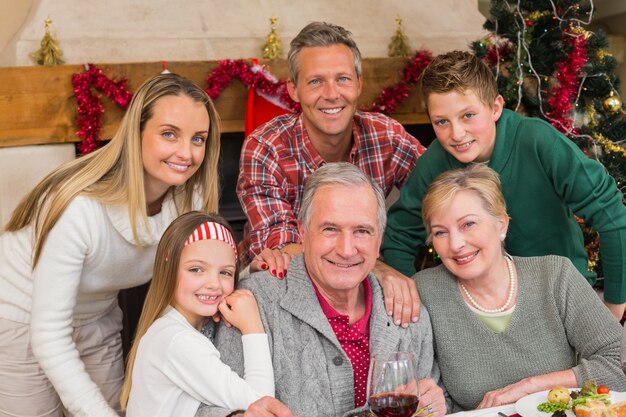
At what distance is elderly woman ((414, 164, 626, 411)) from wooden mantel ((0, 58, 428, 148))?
A: 1794 millimetres

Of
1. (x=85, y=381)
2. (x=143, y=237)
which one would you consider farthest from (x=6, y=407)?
(x=143, y=237)

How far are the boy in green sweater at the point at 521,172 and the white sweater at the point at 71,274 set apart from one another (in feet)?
2.75

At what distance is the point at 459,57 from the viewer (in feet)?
7.50

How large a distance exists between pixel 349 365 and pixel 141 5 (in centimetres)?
235

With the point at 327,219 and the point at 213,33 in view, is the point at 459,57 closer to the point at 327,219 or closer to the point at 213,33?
the point at 327,219

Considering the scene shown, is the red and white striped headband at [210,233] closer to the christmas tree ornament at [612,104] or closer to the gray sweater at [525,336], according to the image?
the gray sweater at [525,336]

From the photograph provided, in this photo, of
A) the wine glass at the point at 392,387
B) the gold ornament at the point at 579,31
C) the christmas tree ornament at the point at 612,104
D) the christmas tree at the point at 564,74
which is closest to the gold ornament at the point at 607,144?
the christmas tree at the point at 564,74

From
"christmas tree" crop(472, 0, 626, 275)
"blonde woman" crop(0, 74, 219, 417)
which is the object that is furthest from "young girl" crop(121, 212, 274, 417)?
"christmas tree" crop(472, 0, 626, 275)

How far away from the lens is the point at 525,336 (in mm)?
1988

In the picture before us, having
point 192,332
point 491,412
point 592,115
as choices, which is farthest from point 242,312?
point 592,115

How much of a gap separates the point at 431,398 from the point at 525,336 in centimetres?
40

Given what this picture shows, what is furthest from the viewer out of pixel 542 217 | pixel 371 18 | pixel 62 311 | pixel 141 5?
pixel 371 18

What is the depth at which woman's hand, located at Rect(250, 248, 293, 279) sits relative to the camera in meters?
2.04

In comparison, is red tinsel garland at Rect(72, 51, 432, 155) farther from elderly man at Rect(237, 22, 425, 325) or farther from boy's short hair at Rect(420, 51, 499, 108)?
boy's short hair at Rect(420, 51, 499, 108)
